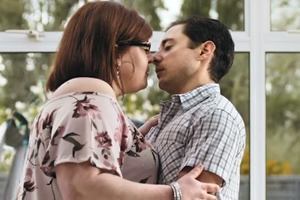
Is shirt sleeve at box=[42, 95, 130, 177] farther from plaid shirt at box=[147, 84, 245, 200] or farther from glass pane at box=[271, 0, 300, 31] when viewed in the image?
glass pane at box=[271, 0, 300, 31]

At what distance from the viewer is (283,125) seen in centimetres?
262

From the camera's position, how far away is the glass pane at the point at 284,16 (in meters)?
2.66

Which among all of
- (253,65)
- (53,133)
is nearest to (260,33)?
(253,65)

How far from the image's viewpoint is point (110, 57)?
1570 mm

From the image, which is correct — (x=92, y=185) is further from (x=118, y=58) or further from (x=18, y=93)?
(x=18, y=93)

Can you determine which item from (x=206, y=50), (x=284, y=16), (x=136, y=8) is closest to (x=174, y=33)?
(x=206, y=50)

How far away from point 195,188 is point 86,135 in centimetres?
30

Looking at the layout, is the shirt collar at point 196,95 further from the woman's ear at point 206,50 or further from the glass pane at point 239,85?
the glass pane at point 239,85

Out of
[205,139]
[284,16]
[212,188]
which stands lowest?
[212,188]

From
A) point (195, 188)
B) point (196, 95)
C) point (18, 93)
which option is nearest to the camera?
point (195, 188)

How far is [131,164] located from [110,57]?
11.1 inches

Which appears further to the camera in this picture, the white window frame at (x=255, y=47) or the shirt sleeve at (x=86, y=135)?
the white window frame at (x=255, y=47)

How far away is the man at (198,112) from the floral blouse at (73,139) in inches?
7.2

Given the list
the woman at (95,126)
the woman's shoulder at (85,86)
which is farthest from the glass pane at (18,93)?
the woman's shoulder at (85,86)
